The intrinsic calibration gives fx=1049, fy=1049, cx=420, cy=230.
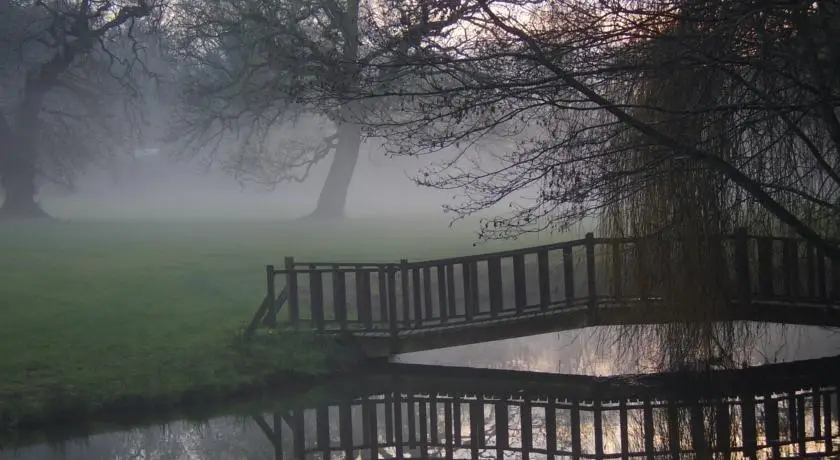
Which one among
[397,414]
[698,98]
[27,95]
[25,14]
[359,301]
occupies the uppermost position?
[25,14]

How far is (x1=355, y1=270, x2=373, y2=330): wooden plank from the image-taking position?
1511 centimetres

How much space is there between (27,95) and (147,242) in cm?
974

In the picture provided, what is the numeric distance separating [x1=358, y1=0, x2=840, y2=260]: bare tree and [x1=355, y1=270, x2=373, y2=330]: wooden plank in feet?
16.7

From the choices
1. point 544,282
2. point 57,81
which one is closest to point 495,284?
point 544,282

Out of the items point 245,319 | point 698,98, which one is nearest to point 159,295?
point 245,319

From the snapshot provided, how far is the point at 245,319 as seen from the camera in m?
16.8

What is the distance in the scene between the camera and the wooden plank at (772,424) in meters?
10.5

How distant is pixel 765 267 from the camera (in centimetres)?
1234

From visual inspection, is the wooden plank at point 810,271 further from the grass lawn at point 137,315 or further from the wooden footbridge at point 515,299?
the grass lawn at point 137,315

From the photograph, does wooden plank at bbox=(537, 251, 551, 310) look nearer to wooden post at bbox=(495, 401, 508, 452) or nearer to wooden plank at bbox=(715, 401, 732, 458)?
wooden post at bbox=(495, 401, 508, 452)

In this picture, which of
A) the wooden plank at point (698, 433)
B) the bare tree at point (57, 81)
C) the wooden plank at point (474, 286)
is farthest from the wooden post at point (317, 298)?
the bare tree at point (57, 81)

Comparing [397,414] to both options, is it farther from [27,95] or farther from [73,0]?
[27,95]

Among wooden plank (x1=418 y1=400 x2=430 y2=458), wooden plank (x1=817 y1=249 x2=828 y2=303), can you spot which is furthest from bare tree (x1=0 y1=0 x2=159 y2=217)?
wooden plank (x1=817 y1=249 x2=828 y2=303)

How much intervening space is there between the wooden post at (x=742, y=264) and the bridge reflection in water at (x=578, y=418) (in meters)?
1.27
